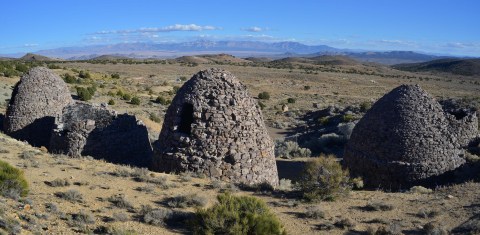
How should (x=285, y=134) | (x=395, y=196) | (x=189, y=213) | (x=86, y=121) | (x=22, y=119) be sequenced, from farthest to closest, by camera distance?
(x=285, y=134)
(x=22, y=119)
(x=86, y=121)
(x=395, y=196)
(x=189, y=213)

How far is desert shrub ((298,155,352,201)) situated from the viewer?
32.3ft

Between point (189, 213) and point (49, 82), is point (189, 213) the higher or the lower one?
the lower one

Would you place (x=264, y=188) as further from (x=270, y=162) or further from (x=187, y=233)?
(x=187, y=233)

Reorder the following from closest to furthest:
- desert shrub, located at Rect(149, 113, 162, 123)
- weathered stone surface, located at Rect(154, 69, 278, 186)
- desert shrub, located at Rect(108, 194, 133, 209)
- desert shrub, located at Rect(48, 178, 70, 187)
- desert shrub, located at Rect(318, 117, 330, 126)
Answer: desert shrub, located at Rect(108, 194, 133, 209)
desert shrub, located at Rect(48, 178, 70, 187)
weathered stone surface, located at Rect(154, 69, 278, 186)
desert shrub, located at Rect(149, 113, 162, 123)
desert shrub, located at Rect(318, 117, 330, 126)

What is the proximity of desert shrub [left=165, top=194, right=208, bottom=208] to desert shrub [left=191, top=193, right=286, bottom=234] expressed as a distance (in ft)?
3.26

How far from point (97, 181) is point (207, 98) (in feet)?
10.9

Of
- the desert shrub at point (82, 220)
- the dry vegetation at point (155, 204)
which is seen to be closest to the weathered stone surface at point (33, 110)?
the dry vegetation at point (155, 204)

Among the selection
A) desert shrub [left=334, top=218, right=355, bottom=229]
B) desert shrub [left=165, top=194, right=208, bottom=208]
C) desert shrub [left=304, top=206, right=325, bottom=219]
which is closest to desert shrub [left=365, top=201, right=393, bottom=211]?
desert shrub [left=334, top=218, right=355, bottom=229]

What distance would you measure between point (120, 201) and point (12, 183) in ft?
6.70

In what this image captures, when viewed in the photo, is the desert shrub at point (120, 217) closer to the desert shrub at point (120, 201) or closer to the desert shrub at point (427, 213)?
the desert shrub at point (120, 201)

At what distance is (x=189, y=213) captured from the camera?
860 cm

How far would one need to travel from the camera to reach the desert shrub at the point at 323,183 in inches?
387

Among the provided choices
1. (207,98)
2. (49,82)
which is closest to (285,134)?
(49,82)

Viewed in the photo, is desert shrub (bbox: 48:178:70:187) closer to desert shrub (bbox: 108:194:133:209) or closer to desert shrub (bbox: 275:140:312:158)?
desert shrub (bbox: 108:194:133:209)
